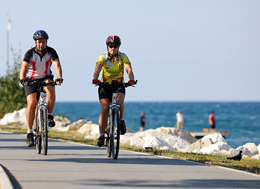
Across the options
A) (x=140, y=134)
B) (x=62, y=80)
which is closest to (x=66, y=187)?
(x=62, y=80)

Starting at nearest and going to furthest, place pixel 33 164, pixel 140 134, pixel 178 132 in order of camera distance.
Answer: pixel 33 164, pixel 140 134, pixel 178 132

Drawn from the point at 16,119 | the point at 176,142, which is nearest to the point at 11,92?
the point at 16,119

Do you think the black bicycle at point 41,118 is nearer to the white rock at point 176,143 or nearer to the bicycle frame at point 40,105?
the bicycle frame at point 40,105

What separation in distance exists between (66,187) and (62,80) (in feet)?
9.88

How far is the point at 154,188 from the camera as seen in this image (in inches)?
238

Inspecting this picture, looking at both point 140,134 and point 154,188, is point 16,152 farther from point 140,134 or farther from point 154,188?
point 140,134

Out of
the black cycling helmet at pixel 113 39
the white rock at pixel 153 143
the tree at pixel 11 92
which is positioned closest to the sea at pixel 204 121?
the tree at pixel 11 92

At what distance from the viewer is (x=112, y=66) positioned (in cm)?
881

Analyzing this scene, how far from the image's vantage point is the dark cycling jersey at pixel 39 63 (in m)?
8.93

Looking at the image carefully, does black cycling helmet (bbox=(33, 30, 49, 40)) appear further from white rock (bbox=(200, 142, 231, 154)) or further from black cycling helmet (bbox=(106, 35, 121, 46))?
white rock (bbox=(200, 142, 231, 154))

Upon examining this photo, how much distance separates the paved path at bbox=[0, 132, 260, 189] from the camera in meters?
6.33

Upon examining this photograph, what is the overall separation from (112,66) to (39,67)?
134 centimetres

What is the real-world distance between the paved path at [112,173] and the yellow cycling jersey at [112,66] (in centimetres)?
143

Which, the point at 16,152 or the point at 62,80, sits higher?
the point at 62,80
